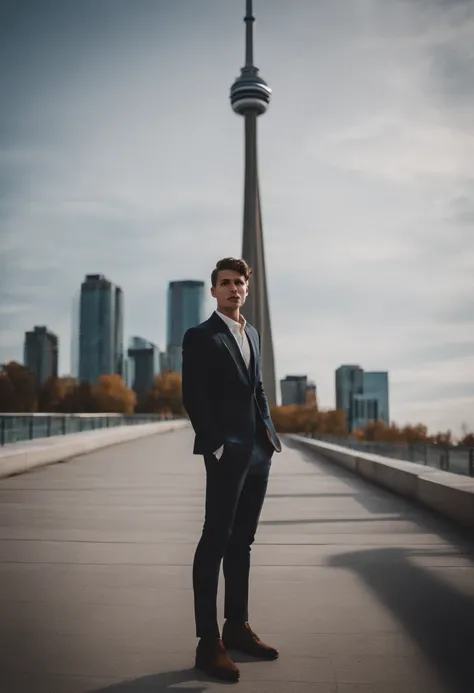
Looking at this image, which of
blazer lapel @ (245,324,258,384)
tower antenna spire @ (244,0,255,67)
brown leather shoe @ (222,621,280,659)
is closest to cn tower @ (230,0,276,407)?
tower antenna spire @ (244,0,255,67)

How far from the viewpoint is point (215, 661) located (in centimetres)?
328

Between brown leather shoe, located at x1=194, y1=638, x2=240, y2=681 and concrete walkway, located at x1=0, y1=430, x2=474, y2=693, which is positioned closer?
brown leather shoe, located at x1=194, y1=638, x2=240, y2=681

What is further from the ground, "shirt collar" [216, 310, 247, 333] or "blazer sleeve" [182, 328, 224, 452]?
"shirt collar" [216, 310, 247, 333]

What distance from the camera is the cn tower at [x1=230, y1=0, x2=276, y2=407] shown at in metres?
95.6

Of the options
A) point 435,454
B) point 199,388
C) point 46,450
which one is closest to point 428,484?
point 435,454

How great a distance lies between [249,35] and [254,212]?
134 feet

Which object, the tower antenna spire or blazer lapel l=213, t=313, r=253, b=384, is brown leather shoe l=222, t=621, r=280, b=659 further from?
the tower antenna spire

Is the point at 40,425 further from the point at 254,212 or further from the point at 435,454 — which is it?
the point at 254,212

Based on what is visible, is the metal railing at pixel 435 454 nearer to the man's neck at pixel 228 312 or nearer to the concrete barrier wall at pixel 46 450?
the concrete barrier wall at pixel 46 450

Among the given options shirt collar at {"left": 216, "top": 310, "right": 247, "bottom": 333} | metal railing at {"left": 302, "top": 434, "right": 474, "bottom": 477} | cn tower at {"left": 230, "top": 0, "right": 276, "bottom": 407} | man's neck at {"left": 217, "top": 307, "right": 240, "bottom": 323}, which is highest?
cn tower at {"left": 230, "top": 0, "right": 276, "bottom": 407}

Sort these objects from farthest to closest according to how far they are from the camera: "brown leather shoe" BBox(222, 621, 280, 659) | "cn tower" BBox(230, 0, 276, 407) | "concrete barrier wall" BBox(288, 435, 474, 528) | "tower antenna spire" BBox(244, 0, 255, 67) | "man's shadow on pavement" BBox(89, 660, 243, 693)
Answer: "tower antenna spire" BBox(244, 0, 255, 67) < "cn tower" BBox(230, 0, 276, 407) < "concrete barrier wall" BBox(288, 435, 474, 528) < "brown leather shoe" BBox(222, 621, 280, 659) < "man's shadow on pavement" BBox(89, 660, 243, 693)

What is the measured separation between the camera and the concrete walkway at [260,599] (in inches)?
131

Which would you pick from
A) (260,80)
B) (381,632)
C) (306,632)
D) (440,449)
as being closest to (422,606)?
(381,632)

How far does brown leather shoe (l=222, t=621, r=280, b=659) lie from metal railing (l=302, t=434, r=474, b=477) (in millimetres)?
7317
